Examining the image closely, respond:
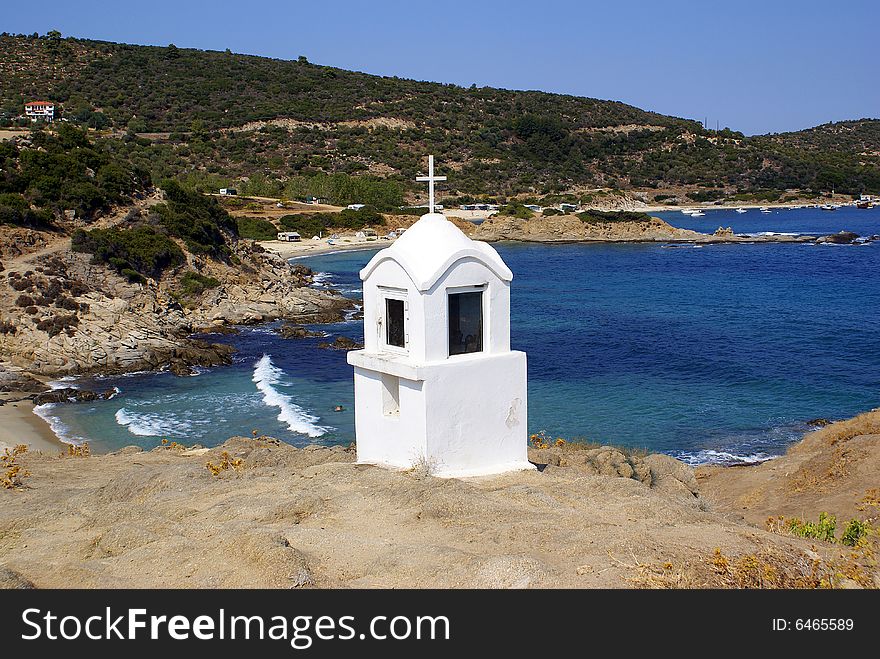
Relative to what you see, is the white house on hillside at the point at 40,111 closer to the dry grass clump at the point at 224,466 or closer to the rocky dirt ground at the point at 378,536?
the dry grass clump at the point at 224,466

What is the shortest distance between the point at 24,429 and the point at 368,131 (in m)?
101

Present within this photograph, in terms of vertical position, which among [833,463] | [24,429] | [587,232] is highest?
[587,232]

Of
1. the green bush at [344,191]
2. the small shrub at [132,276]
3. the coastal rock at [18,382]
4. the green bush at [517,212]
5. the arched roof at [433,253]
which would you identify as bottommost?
the coastal rock at [18,382]

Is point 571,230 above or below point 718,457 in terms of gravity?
above

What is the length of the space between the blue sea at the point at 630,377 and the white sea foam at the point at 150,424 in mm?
52

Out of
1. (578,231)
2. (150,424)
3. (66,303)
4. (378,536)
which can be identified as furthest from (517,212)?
(378,536)

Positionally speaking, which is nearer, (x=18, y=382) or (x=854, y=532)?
(x=854, y=532)

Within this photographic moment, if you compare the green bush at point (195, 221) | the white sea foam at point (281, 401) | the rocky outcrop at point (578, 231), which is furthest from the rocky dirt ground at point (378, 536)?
the rocky outcrop at point (578, 231)

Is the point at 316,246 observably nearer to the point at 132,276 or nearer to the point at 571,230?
the point at 571,230

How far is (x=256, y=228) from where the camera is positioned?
2987 inches

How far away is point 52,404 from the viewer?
85.4 feet

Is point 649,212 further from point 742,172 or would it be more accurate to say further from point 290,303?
point 290,303

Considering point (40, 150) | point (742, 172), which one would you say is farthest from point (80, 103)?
point (742, 172)

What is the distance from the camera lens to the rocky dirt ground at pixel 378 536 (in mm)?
6410
